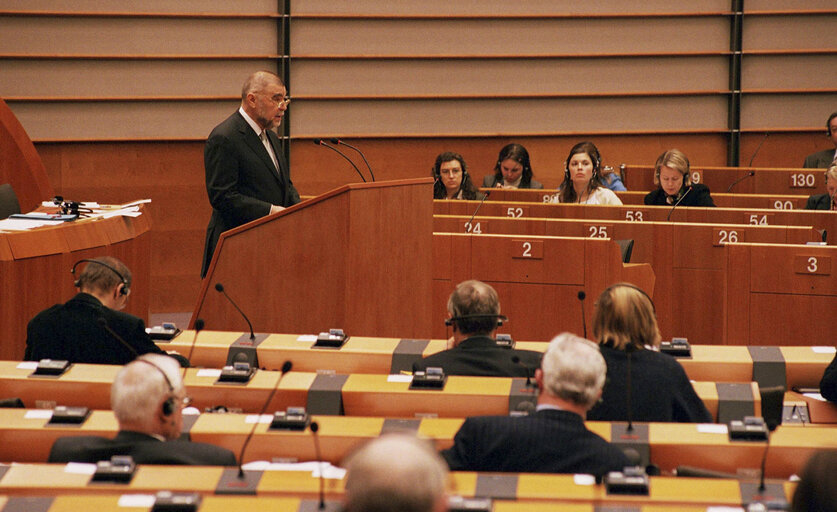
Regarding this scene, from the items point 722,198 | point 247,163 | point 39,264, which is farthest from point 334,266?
point 722,198

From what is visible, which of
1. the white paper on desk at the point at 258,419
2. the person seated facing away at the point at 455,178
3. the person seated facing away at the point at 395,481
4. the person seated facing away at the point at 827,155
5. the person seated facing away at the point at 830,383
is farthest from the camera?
the person seated facing away at the point at 827,155

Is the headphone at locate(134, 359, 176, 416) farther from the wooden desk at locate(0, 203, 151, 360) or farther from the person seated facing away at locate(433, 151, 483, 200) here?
the person seated facing away at locate(433, 151, 483, 200)

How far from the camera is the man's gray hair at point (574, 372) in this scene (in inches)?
99.7

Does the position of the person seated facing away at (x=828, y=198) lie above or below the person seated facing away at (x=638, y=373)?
above

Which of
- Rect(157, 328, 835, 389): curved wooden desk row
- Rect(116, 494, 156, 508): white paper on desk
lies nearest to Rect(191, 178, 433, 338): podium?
Rect(157, 328, 835, 389): curved wooden desk row

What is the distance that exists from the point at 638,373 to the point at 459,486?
890 millimetres

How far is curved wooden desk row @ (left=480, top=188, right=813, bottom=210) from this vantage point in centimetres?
695

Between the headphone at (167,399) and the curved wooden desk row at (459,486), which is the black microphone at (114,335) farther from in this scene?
the curved wooden desk row at (459,486)

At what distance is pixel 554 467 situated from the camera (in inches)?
96.5

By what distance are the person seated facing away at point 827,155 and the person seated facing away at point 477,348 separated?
218 inches

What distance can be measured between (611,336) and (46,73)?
19.3 feet

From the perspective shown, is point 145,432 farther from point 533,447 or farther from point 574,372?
point 574,372

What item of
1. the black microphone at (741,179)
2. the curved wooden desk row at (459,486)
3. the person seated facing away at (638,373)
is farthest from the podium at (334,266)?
the black microphone at (741,179)

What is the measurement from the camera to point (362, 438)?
2576 millimetres
